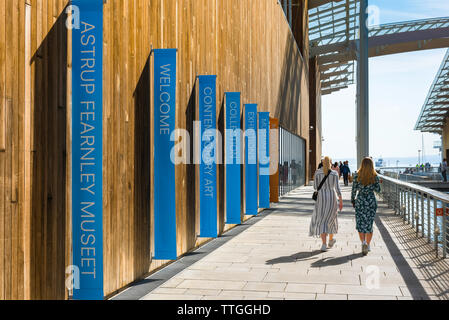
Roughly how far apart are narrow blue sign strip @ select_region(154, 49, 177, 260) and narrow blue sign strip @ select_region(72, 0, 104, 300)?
197cm

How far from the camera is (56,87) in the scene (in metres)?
4.51

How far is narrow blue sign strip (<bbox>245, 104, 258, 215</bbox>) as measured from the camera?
1314cm

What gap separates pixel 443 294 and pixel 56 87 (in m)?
4.48

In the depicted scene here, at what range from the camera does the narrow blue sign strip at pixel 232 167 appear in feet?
36.0

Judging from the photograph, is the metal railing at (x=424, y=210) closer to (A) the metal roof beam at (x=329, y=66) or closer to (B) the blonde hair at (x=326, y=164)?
(B) the blonde hair at (x=326, y=164)

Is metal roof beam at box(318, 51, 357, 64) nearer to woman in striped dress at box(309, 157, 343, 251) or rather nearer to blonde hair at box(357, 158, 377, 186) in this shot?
woman in striped dress at box(309, 157, 343, 251)

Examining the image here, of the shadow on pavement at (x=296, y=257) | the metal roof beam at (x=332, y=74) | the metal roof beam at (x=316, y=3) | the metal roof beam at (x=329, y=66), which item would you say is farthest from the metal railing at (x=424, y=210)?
the metal roof beam at (x=332, y=74)

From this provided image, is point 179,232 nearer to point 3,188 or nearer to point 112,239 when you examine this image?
point 112,239

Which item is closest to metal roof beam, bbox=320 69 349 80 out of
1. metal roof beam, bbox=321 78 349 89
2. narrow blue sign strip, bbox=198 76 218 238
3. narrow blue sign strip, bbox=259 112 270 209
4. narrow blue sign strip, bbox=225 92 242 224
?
metal roof beam, bbox=321 78 349 89

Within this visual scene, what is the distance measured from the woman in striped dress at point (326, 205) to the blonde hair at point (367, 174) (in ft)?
1.52

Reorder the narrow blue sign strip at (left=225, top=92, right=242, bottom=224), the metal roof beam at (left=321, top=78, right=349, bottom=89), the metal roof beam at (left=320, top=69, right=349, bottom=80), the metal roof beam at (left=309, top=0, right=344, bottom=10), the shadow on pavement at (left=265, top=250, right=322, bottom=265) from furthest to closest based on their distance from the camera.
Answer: the metal roof beam at (left=321, top=78, right=349, bottom=89) → the metal roof beam at (left=320, top=69, right=349, bottom=80) → the metal roof beam at (left=309, top=0, right=344, bottom=10) → the narrow blue sign strip at (left=225, top=92, right=242, bottom=224) → the shadow on pavement at (left=265, top=250, right=322, bottom=265)

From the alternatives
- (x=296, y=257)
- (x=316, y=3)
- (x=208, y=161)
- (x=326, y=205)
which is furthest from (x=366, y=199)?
(x=316, y=3)

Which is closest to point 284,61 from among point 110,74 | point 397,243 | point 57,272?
point 397,243
